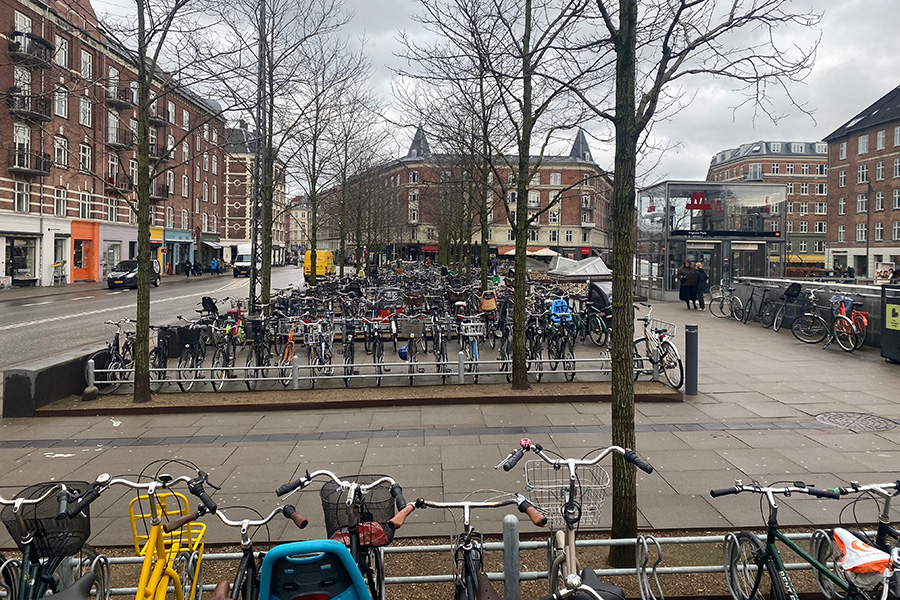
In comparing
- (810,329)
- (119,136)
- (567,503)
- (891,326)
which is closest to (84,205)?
(119,136)

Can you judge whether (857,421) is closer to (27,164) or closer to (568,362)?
(568,362)

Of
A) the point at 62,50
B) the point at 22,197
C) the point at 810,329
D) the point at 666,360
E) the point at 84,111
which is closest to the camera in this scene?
the point at 666,360

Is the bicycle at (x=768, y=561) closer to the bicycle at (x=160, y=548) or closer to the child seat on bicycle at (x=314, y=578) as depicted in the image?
the child seat on bicycle at (x=314, y=578)

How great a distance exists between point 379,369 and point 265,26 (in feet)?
30.1

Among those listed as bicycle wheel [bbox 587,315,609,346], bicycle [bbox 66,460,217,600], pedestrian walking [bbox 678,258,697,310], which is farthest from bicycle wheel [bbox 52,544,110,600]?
pedestrian walking [bbox 678,258,697,310]

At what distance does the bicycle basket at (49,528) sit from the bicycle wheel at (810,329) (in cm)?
1498

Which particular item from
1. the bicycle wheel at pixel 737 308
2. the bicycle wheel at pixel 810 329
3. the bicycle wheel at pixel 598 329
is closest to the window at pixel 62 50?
the bicycle wheel at pixel 598 329

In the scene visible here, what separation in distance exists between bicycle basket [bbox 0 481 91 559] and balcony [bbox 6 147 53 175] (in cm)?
3483

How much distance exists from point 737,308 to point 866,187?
4852cm

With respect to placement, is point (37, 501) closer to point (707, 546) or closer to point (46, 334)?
Answer: point (707, 546)

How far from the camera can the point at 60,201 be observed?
120ft

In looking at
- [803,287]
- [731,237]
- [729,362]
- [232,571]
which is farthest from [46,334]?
[731,237]

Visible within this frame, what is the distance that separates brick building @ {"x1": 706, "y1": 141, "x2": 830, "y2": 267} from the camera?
75438mm

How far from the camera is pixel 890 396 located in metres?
9.20
